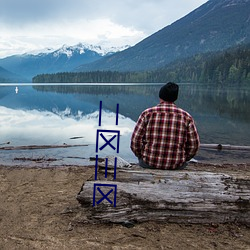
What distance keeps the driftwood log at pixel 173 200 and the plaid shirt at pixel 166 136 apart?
0.40 metres

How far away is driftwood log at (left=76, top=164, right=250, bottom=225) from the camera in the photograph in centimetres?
554

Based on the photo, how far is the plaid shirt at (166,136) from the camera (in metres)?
5.62

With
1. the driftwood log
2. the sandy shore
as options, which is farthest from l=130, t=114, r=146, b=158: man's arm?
the sandy shore

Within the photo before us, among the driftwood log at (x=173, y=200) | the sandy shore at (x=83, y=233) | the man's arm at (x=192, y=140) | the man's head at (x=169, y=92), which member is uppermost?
the man's head at (x=169, y=92)

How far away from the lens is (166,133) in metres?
5.65

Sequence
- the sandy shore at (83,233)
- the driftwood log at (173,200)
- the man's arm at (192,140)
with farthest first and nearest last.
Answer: the man's arm at (192,140), the driftwood log at (173,200), the sandy shore at (83,233)

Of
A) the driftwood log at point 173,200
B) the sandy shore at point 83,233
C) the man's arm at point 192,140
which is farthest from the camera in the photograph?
the man's arm at point 192,140

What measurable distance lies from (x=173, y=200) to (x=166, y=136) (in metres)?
1.18

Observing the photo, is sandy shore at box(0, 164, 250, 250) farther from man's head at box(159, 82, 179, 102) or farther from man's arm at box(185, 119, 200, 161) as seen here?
man's head at box(159, 82, 179, 102)

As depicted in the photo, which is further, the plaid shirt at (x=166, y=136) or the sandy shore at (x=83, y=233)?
the plaid shirt at (x=166, y=136)

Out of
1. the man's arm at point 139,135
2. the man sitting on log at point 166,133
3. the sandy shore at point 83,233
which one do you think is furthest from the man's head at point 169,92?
the sandy shore at point 83,233

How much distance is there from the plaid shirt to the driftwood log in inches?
15.6

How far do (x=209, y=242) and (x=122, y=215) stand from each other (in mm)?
1577

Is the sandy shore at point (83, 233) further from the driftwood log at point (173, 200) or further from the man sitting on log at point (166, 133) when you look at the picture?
the man sitting on log at point (166, 133)
